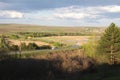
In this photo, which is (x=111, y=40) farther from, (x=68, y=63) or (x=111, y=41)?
(x=68, y=63)

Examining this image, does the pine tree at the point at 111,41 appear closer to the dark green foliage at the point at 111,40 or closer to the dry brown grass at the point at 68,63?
the dark green foliage at the point at 111,40

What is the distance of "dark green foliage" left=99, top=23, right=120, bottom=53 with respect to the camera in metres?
68.8

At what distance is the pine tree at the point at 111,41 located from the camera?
68688 mm

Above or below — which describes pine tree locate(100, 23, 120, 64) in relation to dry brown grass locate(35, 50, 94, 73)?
above

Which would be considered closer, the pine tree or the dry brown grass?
the dry brown grass

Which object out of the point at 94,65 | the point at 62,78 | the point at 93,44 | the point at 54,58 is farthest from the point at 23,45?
the point at 62,78

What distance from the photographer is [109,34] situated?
228 ft

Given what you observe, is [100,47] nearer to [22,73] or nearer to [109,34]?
[109,34]

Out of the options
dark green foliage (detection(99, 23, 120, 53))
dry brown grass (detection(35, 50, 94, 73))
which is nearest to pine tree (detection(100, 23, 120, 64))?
dark green foliage (detection(99, 23, 120, 53))

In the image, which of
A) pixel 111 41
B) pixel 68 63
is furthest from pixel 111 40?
pixel 68 63

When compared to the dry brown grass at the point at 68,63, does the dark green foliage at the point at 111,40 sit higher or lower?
higher

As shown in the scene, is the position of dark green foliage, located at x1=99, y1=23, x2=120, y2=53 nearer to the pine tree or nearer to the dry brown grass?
the pine tree

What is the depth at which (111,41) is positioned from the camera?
225ft

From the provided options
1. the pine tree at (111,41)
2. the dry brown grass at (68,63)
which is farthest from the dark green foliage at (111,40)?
the dry brown grass at (68,63)
